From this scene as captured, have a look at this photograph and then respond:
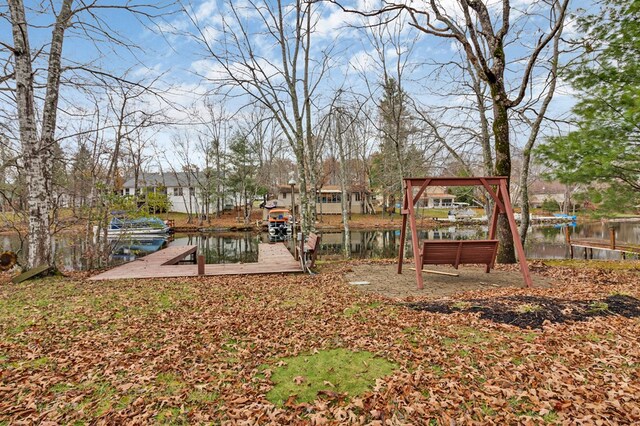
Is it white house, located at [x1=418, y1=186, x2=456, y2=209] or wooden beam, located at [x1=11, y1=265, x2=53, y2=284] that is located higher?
white house, located at [x1=418, y1=186, x2=456, y2=209]

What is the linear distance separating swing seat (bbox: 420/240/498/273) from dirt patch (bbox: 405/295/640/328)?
169 centimetres

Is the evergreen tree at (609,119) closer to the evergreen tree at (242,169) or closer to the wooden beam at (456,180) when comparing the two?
the wooden beam at (456,180)

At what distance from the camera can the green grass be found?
2.88m

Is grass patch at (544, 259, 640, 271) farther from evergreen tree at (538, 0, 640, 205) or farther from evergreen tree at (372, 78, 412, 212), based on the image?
evergreen tree at (372, 78, 412, 212)

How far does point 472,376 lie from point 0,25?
34.2 feet

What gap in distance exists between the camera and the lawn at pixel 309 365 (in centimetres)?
257

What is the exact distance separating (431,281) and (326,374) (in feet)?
16.1

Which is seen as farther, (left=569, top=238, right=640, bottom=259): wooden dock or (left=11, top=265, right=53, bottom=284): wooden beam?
(left=569, top=238, right=640, bottom=259): wooden dock

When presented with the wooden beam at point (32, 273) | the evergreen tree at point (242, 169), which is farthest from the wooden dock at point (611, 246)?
the evergreen tree at point (242, 169)

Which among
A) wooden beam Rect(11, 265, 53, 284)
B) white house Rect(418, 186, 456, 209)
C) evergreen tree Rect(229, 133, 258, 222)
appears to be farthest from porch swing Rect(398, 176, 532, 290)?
white house Rect(418, 186, 456, 209)

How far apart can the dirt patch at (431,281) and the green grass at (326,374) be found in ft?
9.06

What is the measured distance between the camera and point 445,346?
3635 mm

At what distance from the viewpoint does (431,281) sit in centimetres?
743

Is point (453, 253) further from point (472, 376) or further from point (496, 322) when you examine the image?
point (472, 376)
